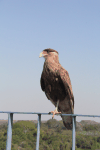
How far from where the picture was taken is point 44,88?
5.44 metres

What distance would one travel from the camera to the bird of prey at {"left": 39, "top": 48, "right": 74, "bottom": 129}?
4.90 metres

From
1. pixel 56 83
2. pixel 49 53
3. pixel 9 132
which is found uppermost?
pixel 49 53

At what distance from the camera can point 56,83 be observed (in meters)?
4.96

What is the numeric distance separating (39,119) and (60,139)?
49.5 m

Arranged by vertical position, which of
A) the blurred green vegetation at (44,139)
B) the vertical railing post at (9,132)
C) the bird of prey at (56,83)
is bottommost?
the blurred green vegetation at (44,139)

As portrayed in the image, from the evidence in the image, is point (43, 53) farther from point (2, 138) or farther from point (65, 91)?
point (2, 138)

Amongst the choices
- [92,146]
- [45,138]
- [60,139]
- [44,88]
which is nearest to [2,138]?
[45,138]

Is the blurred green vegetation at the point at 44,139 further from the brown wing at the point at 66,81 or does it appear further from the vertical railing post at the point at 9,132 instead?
the vertical railing post at the point at 9,132

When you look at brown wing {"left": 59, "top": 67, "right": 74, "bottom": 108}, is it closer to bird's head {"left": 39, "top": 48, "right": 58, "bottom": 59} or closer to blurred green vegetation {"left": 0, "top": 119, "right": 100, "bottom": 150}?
bird's head {"left": 39, "top": 48, "right": 58, "bottom": 59}

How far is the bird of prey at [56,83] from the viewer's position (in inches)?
193

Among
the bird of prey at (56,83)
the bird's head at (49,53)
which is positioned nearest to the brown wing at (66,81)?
the bird of prey at (56,83)

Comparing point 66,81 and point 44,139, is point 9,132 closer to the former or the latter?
point 66,81

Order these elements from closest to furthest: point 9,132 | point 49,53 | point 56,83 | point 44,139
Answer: point 9,132 → point 56,83 → point 49,53 → point 44,139

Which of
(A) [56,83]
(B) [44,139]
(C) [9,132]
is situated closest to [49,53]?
(A) [56,83]
